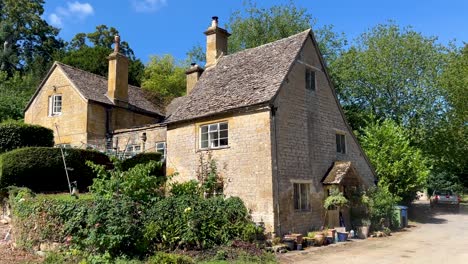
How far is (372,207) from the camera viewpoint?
21.0 m

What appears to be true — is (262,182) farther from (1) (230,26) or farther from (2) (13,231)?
(1) (230,26)

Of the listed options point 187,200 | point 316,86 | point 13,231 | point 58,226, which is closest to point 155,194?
point 187,200

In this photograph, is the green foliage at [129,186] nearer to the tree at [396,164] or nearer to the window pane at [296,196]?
the window pane at [296,196]

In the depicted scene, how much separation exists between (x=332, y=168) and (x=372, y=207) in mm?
3328

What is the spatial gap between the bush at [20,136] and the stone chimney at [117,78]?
24.0ft

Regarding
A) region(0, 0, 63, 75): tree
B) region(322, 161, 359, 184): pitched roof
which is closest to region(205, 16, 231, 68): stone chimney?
region(322, 161, 359, 184): pitched roof

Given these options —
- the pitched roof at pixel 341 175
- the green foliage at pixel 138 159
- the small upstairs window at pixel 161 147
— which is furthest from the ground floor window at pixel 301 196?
the small upstairs window at pixel 161 147

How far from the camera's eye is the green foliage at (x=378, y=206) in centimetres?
2105

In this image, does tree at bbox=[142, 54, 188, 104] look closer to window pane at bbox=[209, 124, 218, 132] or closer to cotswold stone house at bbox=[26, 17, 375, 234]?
cotswold stone house at bbox=[26, 17, 375, 234]

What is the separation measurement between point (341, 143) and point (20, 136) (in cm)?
1738

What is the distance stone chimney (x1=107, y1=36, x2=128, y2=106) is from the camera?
95.1 feet

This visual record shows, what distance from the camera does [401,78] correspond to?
3434 centimetres

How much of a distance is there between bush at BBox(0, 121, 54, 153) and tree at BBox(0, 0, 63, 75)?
128 ft

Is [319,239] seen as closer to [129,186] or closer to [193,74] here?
[129,186]
